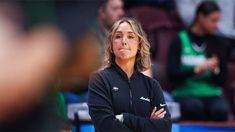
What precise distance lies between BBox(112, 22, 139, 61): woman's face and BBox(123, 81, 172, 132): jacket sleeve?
179 mm

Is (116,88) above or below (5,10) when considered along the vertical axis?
below

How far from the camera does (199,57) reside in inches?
180

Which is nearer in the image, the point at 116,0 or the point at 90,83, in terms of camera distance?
the point at 90,83

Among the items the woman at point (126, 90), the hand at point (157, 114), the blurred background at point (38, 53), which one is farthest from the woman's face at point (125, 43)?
the blurred background at point (38, 53)

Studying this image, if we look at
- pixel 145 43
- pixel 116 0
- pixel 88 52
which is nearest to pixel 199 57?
pixel 116 0

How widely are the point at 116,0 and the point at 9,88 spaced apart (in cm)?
287

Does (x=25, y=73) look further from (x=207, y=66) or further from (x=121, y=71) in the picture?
(x=207, y=66)

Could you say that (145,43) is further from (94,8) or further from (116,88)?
(94,8)

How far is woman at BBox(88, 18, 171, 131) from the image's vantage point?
265cm

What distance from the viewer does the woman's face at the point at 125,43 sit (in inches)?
108

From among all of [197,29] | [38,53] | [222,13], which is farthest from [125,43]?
[222,13]

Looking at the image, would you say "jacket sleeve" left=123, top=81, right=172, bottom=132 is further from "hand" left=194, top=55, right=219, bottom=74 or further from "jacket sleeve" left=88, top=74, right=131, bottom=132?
"hand" left=194, top=55, right=219, bottom=74

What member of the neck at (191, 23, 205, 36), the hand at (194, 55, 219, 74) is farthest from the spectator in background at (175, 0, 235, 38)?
the hand at (194, 55, 219, 74)

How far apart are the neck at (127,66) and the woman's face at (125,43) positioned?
0.02 m
